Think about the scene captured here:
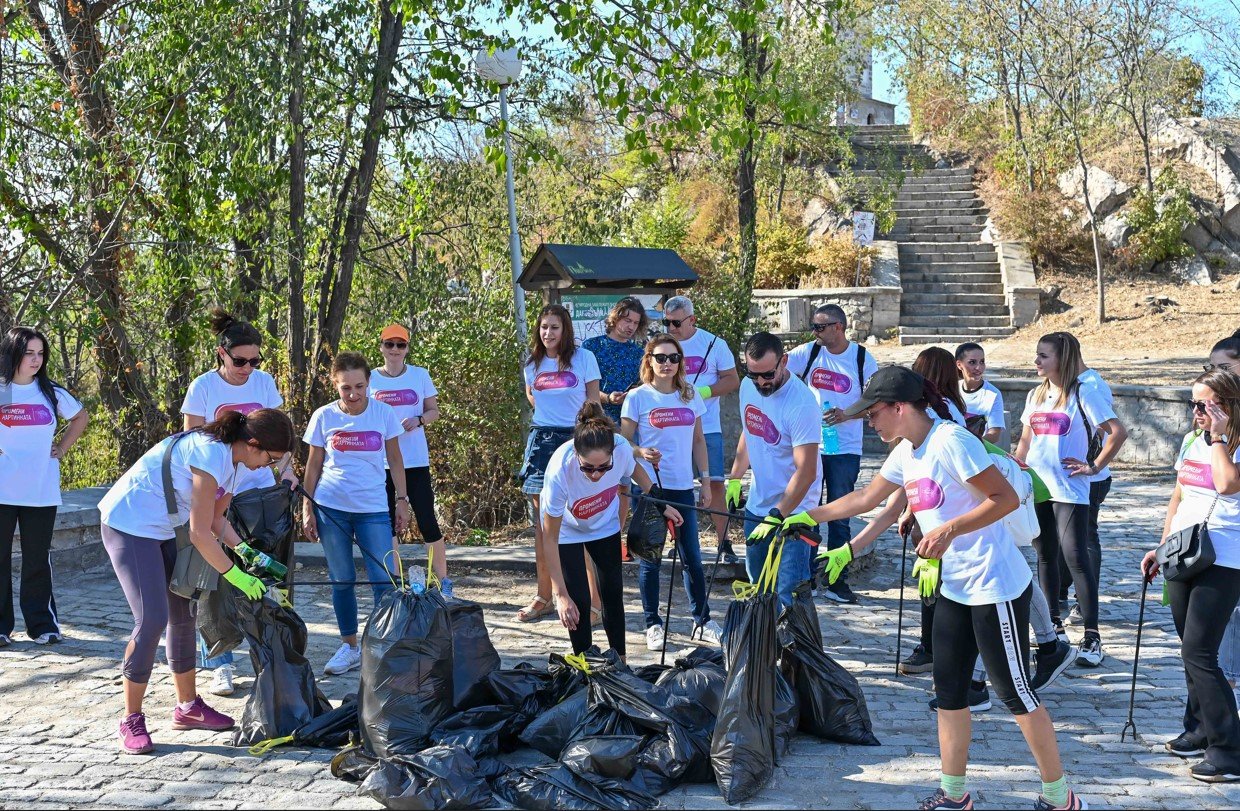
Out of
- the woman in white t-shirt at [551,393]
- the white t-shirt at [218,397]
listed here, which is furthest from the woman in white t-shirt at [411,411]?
the white t-shirt at [218,397]

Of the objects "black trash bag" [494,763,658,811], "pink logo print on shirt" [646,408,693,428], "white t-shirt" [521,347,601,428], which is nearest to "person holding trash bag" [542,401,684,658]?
"pink logo print on shirt" [646,408,693,428]

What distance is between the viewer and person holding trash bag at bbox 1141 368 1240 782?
4387 millimetres

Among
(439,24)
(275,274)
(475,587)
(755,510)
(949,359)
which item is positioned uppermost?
(439,24)

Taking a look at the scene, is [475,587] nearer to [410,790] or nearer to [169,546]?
[169,546]

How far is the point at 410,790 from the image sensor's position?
400cm

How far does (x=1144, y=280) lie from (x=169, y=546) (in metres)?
17.8

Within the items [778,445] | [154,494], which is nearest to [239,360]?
[154,494]

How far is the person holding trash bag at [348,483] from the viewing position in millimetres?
5832

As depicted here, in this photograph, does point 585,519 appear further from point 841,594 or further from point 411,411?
point 841,594

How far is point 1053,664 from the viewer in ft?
16.3

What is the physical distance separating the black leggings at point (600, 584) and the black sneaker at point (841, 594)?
2204 mm

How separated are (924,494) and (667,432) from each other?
230 centimetres

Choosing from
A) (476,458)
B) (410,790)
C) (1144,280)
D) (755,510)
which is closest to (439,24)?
(476,458)

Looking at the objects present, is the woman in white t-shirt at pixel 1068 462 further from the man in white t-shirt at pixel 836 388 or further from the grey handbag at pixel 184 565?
the grey handbag at pixel 184 565
